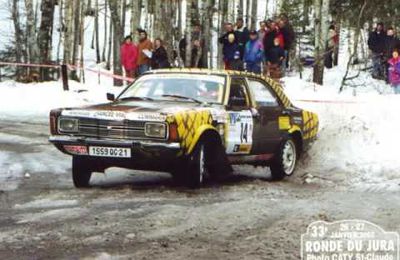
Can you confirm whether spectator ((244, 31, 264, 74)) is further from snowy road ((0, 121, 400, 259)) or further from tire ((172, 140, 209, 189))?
tire ((172, 140, 209, 189))

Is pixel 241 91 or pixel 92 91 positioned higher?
pixel 241 91

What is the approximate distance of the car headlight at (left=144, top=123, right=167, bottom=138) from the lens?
344 inches

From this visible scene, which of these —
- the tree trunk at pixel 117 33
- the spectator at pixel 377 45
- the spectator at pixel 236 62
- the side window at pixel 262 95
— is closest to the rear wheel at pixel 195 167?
the side window at pixel 262 95

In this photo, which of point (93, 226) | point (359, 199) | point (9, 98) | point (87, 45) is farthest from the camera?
point (87, 45)

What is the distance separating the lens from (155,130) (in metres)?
8.77

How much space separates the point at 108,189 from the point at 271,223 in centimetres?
279

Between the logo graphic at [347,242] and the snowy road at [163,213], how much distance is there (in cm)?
14

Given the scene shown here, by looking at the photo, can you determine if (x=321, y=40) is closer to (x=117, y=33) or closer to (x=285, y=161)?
(x=117, y=33)

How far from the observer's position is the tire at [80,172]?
939 cm

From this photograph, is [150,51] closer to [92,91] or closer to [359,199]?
[92,91]

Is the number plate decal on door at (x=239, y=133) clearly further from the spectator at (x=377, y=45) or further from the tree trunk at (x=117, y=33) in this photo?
the tree trunk at (x=117, y=33)

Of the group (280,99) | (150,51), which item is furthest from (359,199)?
(150,51)

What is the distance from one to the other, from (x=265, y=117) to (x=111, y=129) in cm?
253

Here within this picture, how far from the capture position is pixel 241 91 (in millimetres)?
10414
